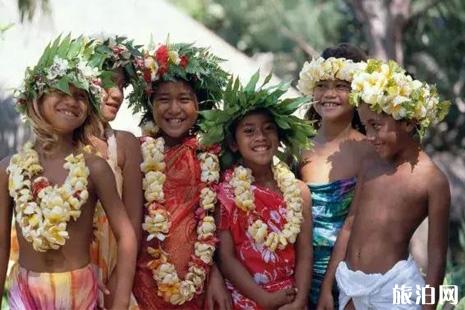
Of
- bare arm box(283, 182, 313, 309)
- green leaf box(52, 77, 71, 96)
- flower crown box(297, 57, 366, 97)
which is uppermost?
flower crown box(297, 57, 366, 97)

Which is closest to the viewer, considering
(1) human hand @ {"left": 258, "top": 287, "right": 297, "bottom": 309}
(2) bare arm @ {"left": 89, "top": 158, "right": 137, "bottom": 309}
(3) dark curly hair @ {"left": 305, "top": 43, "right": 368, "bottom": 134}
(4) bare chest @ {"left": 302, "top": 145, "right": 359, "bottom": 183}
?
(2) bare arm @ {"left": 89, "top": 158, "right": 137, "bottom": 309}

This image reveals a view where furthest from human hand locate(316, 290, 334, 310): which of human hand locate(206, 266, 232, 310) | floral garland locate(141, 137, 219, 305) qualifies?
floral garland locate(141, 137, 219, 305)

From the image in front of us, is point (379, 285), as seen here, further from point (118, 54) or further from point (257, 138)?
point (118, 54)

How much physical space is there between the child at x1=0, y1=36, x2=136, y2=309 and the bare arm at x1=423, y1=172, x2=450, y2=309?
1239 millimetres

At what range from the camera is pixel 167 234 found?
479 cm

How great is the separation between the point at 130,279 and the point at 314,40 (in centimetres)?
1230

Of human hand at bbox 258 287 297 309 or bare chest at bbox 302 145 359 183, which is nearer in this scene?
human hand at bbox 258 287 297 309

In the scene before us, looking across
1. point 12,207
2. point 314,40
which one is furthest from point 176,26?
point 314,40

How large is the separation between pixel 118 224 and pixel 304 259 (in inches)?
34.0

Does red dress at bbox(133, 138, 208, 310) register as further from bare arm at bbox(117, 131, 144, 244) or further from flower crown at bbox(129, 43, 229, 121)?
flower crown at bbox(129, 43, 229, 121)

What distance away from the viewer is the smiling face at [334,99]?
16.6 ft

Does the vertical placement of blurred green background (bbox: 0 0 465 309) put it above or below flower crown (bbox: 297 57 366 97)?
above

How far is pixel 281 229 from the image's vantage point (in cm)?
471

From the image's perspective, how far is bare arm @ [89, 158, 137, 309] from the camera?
431 centimetres
